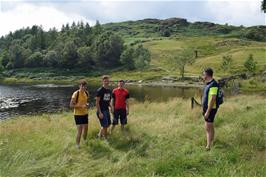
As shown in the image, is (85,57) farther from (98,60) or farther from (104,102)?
(104,102)

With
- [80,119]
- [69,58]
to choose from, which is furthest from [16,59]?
[80,119]

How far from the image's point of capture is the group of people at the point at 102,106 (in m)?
12.5

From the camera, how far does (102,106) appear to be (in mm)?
13289

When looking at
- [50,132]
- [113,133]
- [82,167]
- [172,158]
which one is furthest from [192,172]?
[50,132]

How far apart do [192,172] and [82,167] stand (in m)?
2.76

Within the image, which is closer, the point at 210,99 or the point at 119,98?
the point at 210,99

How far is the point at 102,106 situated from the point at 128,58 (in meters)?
110

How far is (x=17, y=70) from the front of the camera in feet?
452

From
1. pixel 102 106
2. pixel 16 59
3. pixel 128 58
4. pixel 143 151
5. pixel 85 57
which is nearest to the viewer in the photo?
pixel 143 151

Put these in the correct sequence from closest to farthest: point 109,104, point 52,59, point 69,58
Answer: point 109,104, point 69,58, point 52,59

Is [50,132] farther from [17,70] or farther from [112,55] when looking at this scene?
[17,70]

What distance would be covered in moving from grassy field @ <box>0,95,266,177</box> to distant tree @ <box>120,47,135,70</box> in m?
108

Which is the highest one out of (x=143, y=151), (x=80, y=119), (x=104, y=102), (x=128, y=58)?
(x=128, y=58)

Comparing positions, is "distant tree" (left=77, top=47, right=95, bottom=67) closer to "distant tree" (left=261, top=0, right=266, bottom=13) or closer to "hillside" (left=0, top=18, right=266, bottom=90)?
"hillside" (left=0, top=18, right=266, bottom=90)
